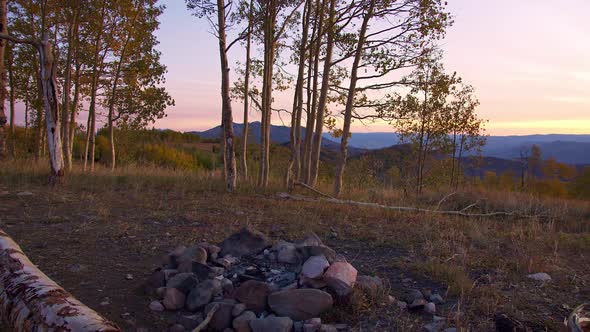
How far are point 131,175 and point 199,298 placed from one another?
8.48m

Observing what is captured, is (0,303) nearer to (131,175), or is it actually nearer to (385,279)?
(385,279)

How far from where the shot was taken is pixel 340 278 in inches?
158

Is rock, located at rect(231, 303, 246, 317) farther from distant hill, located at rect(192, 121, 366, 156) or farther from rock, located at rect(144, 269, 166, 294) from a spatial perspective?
distant hill, located at rect(192, 121, 366, 156)

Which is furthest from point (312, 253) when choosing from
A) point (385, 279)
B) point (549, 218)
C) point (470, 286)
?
point (549, 218)

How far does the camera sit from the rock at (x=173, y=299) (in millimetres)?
4043

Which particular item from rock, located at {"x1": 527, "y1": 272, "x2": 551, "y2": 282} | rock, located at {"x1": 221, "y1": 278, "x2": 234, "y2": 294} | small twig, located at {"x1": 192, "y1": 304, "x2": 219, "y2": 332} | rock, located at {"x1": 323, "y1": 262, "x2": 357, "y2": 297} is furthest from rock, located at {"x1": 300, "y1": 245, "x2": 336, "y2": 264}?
rock, located at {"x1": 527, "y1": 272, "x2": 551, "y2": 282}

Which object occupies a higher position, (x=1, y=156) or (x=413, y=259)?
(x=1, y=156)

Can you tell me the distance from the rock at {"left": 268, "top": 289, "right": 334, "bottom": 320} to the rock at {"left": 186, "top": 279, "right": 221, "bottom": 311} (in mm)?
553

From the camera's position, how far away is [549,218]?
360 inches

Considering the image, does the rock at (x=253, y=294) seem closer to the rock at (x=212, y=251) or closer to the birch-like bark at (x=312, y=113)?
the rock at (x=212, y=251)

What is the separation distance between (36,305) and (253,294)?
1.64 m

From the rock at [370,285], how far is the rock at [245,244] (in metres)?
1.30

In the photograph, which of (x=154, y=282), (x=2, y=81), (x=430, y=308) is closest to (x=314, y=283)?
(x=430, y=308)

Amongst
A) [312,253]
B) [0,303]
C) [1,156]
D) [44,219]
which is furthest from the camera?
[1,156]
